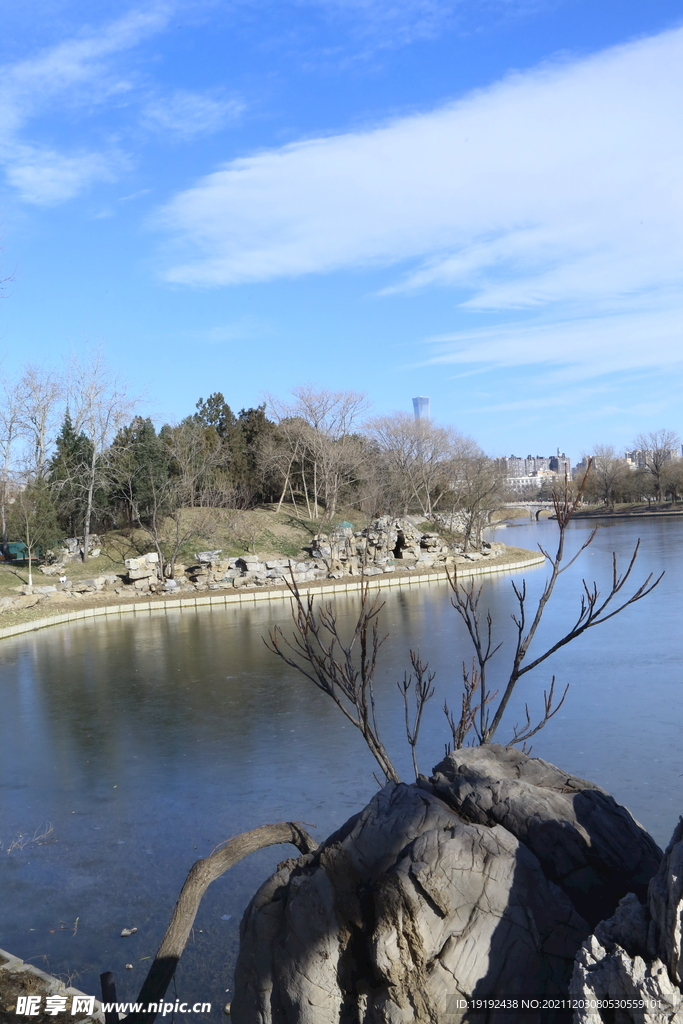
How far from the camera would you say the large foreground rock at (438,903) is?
236 centimetres

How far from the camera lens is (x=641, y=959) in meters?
1.99

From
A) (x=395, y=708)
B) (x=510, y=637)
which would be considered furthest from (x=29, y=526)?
(x=395, y=708)

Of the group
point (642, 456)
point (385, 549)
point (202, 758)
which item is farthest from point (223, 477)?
point (642, 456)

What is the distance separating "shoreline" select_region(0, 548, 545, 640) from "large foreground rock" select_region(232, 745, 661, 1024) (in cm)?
1485

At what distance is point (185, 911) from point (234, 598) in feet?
63.2

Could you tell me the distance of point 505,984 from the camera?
2354mm

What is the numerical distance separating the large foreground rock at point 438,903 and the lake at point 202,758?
1.87 m

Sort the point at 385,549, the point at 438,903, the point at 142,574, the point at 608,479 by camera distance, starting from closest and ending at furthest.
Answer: the point at 438,903 → the point at 142,574 → the point at 385,549 → the point at 608,479

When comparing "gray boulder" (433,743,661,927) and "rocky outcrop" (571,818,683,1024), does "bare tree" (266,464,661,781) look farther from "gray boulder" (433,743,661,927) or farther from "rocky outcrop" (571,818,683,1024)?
"rocky outcrop" (571,818,683,1024)

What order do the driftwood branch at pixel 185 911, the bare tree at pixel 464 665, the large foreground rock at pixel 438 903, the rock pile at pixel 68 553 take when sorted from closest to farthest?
the large foreground rock at pixel 438 903 < the driftwood branch at pixel 185 911 < the bare tree at pixel 464 665 < the rock pile at pixel 68 553

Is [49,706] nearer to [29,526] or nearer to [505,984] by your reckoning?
[505,984]

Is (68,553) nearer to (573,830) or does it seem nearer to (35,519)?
(35,519)

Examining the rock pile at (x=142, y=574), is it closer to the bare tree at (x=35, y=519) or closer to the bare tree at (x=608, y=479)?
the bare tree at (x=35, y=519)

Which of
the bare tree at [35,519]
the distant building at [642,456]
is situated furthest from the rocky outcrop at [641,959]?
the distant building at [642,456]
